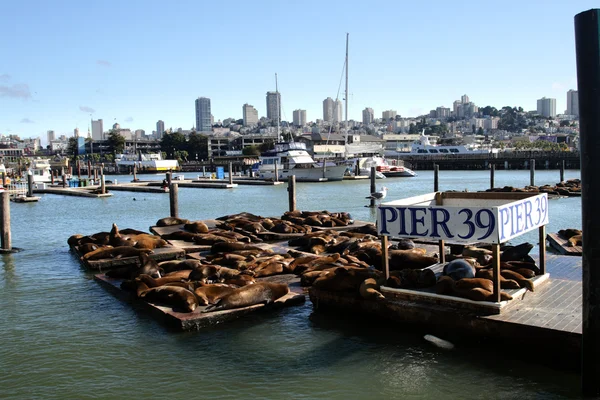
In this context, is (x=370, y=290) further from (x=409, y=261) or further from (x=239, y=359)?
(x=239, y=359)

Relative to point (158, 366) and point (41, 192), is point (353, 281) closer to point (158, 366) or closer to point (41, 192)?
point (158, 366)

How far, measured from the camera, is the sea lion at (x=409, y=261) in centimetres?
909

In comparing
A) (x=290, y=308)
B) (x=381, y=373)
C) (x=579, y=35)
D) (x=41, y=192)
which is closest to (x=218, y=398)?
(x=381, y=373)

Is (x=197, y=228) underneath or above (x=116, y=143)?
underneath

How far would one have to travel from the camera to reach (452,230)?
7.04 m

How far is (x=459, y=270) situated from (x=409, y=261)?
1.66m

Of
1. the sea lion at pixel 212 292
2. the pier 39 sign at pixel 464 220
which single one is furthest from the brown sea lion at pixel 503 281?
the sea lion at pixel 212 292

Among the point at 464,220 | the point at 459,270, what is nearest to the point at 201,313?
the point at 459,270

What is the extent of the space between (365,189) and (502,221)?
36083mm

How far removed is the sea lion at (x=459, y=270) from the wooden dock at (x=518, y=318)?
45 cm

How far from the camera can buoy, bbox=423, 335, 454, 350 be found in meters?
7.09

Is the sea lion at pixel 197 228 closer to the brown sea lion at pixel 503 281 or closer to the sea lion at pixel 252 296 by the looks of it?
the sea lion at pixel 252 296

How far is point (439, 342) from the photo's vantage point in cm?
715

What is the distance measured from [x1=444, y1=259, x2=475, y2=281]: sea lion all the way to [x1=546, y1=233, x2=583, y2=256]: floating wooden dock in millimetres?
5524
